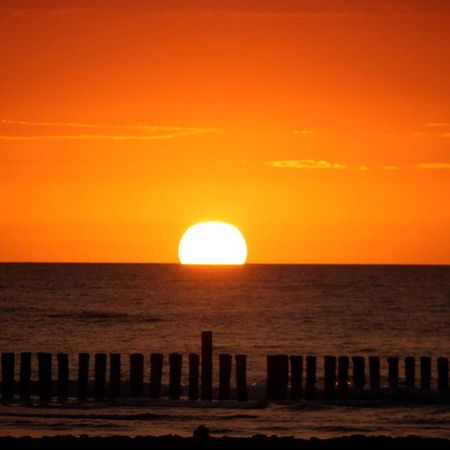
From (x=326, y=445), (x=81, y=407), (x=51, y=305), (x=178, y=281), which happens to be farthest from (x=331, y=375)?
(x=178, y=281)

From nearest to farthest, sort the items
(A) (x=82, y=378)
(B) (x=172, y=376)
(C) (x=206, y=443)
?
(C) (x=206, y=443)
(B) (x=172, y=376)
(A) (x=82, y=378)

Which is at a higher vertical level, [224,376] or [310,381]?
[224,376]

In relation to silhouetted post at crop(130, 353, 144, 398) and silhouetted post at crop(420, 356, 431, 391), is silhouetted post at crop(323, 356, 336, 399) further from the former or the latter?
silhouetted post at crop(130, 353, 144, 398)

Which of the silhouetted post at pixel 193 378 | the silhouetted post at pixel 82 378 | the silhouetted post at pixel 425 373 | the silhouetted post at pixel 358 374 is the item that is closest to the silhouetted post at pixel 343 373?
the silhouetted post at pixel 358 374

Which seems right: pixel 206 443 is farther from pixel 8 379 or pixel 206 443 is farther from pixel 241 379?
pixel 8 379

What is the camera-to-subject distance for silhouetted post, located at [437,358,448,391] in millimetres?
32312

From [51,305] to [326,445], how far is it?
68.2 metres

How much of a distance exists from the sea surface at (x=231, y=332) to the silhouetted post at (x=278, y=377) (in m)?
0.53

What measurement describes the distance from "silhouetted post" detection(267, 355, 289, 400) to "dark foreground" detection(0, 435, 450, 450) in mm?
10326

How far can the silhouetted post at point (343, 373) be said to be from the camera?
31.9 m

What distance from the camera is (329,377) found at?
31.8m

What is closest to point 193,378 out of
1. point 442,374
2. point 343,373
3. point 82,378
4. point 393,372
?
point 82,378

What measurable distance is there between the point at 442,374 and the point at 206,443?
13.4m

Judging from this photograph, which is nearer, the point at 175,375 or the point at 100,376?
the point at 175,375
